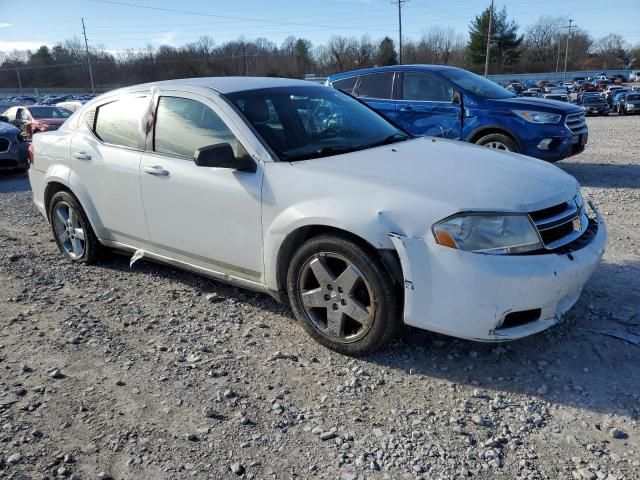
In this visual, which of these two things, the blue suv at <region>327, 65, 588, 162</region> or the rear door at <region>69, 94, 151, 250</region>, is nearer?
the rear door at <region>69, 94, 151, 250</region>

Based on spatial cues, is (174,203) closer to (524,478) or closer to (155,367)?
(155,367)

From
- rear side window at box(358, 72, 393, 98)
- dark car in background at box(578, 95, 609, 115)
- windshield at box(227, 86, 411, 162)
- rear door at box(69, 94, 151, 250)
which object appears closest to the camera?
windshield at box(227, 86, 411, 162)

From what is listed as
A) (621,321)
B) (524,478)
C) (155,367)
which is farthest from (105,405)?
(621,321)

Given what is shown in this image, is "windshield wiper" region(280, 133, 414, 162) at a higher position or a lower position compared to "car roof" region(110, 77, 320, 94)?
lower

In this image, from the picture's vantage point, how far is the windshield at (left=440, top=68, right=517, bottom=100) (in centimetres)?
862

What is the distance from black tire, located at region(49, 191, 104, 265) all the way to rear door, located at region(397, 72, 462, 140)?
18.5 feet

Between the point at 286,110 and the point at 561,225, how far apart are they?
199cm

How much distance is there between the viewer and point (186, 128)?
154 inches

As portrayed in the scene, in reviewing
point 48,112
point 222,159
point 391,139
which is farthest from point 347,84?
point 48,112

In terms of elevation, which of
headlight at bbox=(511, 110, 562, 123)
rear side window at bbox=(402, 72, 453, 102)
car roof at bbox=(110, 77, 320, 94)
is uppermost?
car roof at bbox=(110, 77, 320, 94)

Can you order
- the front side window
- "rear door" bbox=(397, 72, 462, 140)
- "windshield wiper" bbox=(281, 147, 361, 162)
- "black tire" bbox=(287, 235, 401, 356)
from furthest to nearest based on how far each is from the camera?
"rear door" bbox=(397, 72, 462, 140) < the front side window < "windshield wiper" bbox=(281, 147, 361, 162) < "black tire" bbox=(287, 235, 401, 356)

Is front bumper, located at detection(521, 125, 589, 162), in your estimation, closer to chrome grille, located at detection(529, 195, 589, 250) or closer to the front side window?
chrome grille, located at detection(529, 195, 589, 250)

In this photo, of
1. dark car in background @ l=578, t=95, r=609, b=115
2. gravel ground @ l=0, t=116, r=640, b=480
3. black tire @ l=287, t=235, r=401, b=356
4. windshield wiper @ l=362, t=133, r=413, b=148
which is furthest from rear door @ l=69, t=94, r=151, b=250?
dark car in background @ l=578, t=95, r=609, b=115

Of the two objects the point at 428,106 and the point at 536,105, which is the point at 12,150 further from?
the point at 536,105
